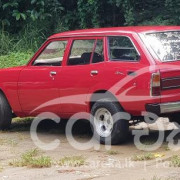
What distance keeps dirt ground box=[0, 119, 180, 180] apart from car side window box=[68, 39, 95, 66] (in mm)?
1188

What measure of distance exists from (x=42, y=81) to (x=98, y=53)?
1.10m

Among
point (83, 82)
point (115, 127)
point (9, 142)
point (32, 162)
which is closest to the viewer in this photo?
point (32, 162)

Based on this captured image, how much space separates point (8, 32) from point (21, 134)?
7.78 m

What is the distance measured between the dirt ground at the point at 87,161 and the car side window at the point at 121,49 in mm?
1237

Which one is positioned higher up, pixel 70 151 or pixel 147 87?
pixel 147 87

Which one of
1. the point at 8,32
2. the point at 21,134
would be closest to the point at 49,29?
the point at 8,32

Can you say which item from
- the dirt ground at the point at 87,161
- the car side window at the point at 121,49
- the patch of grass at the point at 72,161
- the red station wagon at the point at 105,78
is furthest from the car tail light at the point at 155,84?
the patch of grass at the point at 72,161

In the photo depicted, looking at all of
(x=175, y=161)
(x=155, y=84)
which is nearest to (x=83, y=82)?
(x=155, y=84)

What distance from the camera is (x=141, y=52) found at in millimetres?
9109

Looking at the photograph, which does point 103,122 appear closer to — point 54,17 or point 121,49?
point 121,49

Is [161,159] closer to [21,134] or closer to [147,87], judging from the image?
[147,87]

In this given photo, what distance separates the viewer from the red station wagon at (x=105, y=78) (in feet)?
29.2

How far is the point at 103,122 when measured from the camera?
9492mm

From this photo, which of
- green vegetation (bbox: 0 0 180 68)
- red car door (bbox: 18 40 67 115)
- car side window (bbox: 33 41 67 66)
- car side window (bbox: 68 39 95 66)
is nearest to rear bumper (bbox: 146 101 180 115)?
car side window (bbox: 68 39 95 66)
